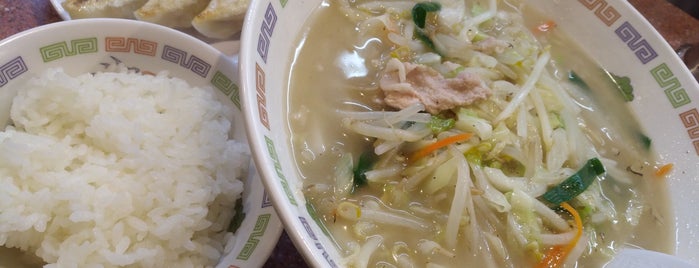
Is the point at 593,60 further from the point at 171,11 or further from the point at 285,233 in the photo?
the point at 171,11

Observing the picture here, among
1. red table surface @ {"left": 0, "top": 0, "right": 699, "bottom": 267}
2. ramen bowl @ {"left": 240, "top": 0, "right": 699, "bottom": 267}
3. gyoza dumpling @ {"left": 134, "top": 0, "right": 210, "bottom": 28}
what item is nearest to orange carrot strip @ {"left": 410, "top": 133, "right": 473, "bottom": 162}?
ramen bowl @ {"left": 240, "top": 0, "right": 699, "bottom": 267}

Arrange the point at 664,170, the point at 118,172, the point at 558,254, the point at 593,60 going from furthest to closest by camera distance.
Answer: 1. the point at 593,60
2. the point at 664,170
3. the point at 118,172
4. the point at 558,254

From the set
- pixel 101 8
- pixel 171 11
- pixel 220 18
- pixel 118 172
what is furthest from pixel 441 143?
pixel 101 8

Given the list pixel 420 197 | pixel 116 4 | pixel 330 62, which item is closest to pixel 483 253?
pixel 420 197

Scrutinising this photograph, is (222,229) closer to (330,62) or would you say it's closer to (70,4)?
(330,62)

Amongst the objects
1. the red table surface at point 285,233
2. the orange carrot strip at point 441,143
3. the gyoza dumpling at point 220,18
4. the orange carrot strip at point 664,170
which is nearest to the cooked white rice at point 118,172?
the red table surface at point 285,233

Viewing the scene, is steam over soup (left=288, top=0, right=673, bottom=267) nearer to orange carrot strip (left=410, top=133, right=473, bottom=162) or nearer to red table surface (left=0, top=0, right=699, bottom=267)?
orange carrot strip (left=410, top=133, right=473, bottom=162)
